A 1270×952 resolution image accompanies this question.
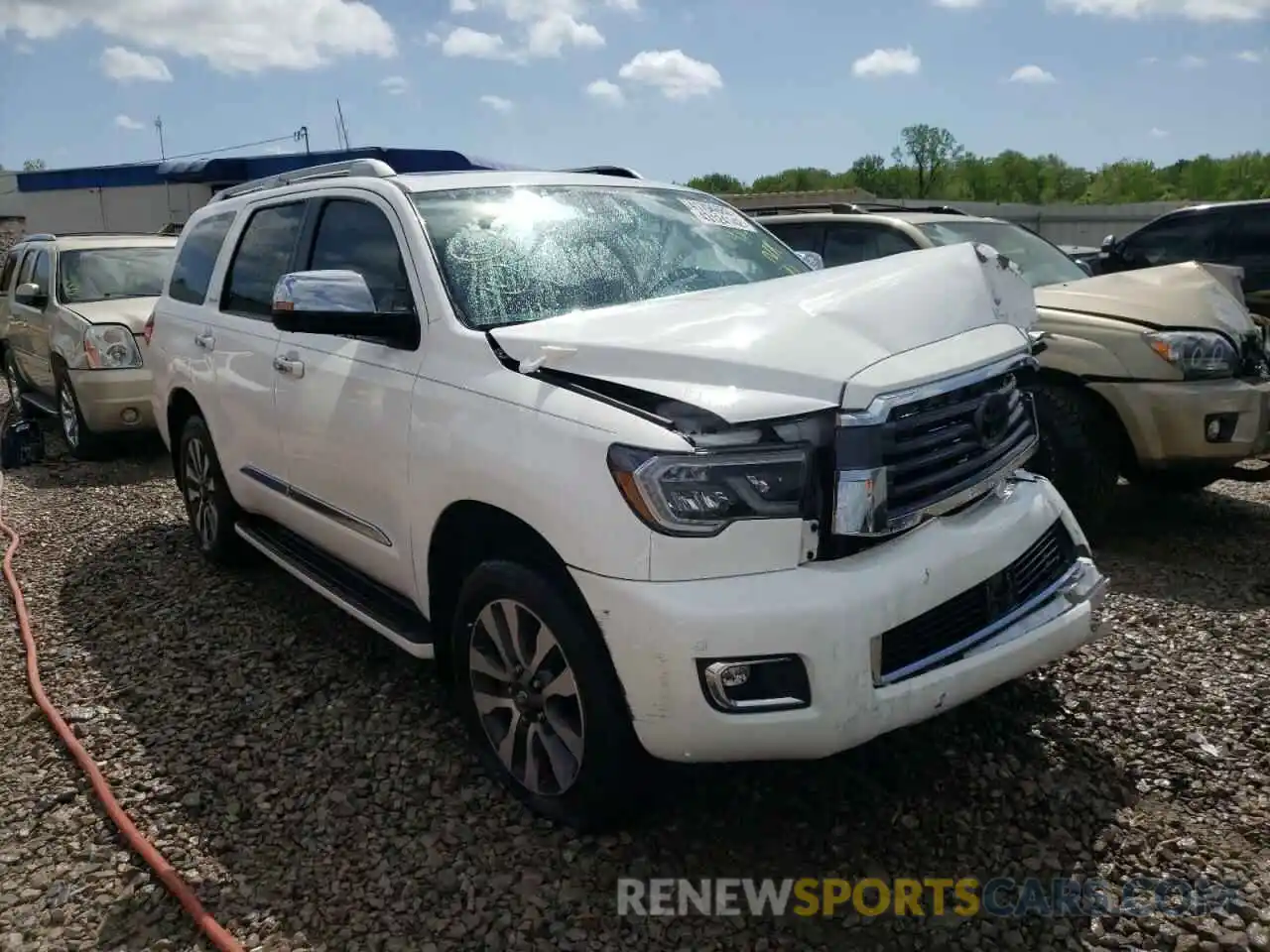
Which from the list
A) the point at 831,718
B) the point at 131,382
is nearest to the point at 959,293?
the point at 831,718

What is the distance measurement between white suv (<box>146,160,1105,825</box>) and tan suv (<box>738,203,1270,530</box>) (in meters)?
1.80

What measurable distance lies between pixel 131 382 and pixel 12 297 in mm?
3059

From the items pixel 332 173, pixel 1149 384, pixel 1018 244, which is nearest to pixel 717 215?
pixel 332 173

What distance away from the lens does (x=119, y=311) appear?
803 centimetres

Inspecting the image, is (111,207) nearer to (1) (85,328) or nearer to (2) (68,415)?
(2) (68,415)

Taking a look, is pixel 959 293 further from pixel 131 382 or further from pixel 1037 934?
pixel 131 382

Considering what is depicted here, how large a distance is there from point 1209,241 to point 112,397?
952 cm

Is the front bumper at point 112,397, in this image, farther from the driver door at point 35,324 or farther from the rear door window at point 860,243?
the rear door window at point 860,243

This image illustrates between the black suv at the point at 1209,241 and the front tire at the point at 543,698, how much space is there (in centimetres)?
788

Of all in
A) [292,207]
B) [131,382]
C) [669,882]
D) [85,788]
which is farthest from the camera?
[131,382]

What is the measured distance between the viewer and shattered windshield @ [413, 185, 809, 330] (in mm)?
3248

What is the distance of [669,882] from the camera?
2645 millimetres

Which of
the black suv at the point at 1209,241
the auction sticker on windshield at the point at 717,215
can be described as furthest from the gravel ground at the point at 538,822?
the black suv at the point at 1209,241

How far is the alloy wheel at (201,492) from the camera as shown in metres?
5.06
